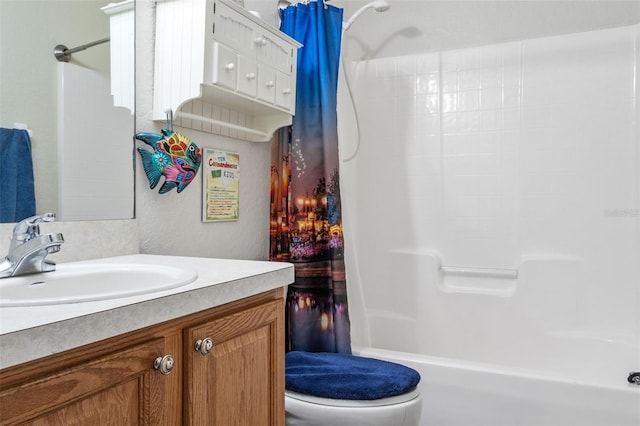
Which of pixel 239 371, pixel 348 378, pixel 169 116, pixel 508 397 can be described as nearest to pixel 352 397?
pixel 348 378

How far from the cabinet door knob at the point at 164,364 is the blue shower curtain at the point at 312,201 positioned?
1162 mm

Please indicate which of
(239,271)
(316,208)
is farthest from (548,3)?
(239,271)

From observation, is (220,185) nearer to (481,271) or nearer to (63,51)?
(63,51)

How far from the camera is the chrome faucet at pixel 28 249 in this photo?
38.6 inches

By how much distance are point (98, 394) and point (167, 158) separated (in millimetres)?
843

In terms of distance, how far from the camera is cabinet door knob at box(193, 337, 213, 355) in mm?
898

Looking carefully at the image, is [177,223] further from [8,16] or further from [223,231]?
[8,16]

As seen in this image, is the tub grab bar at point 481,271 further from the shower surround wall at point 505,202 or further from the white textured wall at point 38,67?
the white textured wall at point 38,67

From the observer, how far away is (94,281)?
109cm

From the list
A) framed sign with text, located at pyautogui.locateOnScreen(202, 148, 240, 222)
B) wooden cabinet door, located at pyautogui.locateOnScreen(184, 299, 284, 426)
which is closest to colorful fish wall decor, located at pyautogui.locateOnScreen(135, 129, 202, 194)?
framed sign with text, located at pyautogui.locateOnScreen(202, 148, 240, 222)

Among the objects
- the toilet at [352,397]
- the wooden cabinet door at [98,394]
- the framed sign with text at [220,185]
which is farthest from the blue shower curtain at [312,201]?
the wooden cabinet door at [98,394]

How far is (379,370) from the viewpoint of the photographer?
1.60 meters

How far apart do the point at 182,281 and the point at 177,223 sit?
0.70 metres

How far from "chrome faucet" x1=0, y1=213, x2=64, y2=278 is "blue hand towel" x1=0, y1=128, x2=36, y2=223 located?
0.10 m
